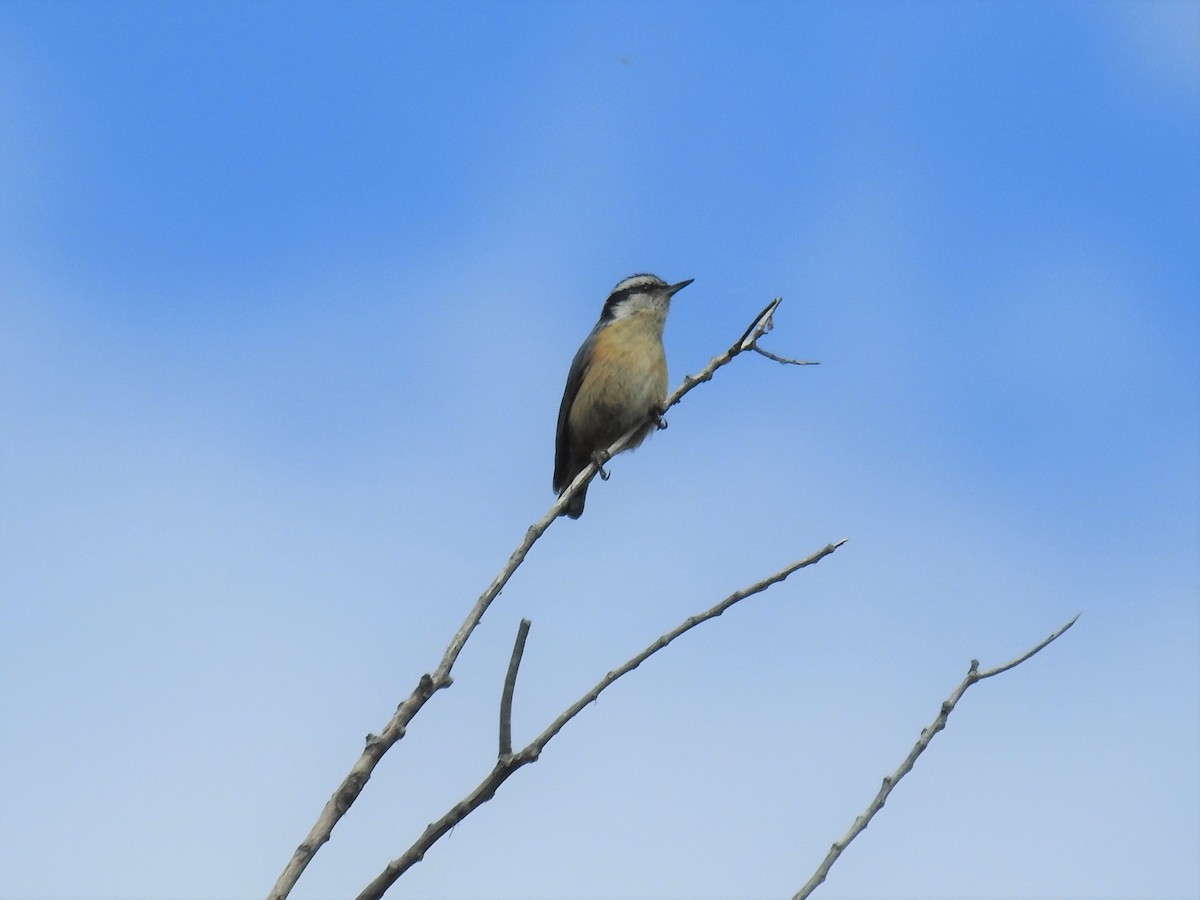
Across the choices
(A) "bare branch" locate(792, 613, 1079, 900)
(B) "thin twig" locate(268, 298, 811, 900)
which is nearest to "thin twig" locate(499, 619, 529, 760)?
(B) "thin twig" locate(268, 298, 811, 900)

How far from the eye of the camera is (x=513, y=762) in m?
3.21

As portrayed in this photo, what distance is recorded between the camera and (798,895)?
10.3 feet

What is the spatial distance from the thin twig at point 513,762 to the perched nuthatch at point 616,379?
6027 mm

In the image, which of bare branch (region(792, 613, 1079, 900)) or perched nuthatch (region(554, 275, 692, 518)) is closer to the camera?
bare branch (region(792, 613, 1079, 900))

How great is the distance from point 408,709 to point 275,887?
Answer: 1.95 feet

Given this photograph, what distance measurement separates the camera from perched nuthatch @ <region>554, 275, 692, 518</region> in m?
10.2

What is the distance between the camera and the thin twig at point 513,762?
2.94m

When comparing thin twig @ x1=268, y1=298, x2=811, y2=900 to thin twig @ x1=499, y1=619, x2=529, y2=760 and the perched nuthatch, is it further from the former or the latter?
the perched nuthatch

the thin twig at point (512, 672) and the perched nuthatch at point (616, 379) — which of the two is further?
the perched nuthatch at point (616, 379)

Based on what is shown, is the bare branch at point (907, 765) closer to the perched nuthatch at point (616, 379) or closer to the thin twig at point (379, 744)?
the thin twig at point (379, 744)

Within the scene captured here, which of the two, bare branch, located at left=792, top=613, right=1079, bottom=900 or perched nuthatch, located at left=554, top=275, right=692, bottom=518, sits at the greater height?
perched nuthatch, located at left=554, top=275, right=692, bottom=518

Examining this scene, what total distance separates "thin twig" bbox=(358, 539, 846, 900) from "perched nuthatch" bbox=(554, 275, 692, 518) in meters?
6.03

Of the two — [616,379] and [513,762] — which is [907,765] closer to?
[513,762]

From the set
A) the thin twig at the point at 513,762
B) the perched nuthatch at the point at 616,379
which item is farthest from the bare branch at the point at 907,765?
the perched nuthatch at the point at 616,379
